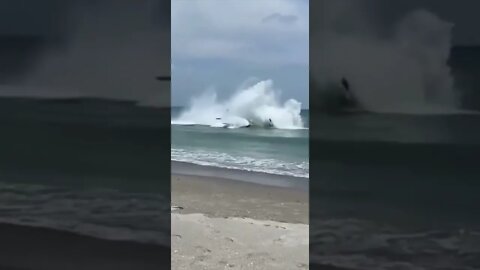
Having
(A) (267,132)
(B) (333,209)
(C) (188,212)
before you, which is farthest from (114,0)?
(A) (267,132)

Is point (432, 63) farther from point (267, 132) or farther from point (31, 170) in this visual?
point (267, 132)

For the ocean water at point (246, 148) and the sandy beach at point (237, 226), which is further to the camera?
the ocean water at point (246, 148)

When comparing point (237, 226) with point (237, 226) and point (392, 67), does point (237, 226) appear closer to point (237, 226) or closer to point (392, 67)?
point (237, 226)

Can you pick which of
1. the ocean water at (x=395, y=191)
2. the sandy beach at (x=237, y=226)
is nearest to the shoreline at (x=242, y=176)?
the sandy beach at (x=237, y=226)

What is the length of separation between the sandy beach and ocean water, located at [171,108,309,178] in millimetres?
1666

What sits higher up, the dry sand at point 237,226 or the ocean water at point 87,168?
the ocean water at point 87,168

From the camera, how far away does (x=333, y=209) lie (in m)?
2.25

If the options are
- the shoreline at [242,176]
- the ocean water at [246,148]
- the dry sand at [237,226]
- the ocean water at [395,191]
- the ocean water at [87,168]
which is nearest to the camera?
the ocean water at [395,191]

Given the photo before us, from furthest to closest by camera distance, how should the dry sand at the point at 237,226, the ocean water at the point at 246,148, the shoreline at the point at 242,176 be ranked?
the ocean water at the point at 246,148, the shoreline at the point at 242,176, the dry sand at the point at 237,226

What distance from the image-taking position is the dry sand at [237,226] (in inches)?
147

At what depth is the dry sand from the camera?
3727 mm

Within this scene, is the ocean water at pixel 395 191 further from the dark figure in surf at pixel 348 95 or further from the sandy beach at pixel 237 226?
the sandy beach at pixel 237 226

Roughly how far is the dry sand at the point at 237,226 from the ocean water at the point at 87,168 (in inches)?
48.9

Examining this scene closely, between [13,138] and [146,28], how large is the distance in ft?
2.21
